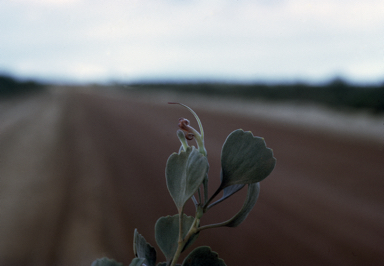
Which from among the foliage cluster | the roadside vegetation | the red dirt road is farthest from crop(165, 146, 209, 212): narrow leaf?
the roadside vegetation

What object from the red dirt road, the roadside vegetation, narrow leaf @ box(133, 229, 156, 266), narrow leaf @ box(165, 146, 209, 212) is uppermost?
the roadside vegetation

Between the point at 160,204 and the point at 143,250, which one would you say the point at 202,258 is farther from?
the point at 160,204

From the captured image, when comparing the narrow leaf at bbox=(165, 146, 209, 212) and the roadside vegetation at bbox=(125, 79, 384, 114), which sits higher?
the roadside vegetation at bbox=(125, 79, 384, 114)

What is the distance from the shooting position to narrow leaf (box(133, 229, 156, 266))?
0.95 ft

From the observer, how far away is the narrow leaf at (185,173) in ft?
0.74

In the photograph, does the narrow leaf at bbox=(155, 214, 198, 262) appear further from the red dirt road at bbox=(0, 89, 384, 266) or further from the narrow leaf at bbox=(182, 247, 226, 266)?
the red dirt road at bbox=(0, 89, 384, 266)

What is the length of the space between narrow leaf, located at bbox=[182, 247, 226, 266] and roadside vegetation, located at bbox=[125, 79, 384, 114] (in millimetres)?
4324

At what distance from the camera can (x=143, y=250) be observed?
0.30 m

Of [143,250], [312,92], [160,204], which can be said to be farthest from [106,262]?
[312,92]

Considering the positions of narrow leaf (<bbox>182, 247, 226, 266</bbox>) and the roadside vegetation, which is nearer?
narrow leaf (<bbox>182, 247, 226, 266</bbox>)

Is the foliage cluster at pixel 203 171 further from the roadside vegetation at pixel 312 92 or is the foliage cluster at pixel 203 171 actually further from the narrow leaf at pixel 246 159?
the roadside vegetation at pixel 312 92

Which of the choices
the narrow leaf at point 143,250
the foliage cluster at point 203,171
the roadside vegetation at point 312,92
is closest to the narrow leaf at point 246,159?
the foliage cluster at point 203,171

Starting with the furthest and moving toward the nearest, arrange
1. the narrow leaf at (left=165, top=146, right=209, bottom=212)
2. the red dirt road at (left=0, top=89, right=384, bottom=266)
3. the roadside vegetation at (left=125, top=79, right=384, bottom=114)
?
the roadside vegetation at (left=125, top=79, right=384, bottom=114) → the red dirt road at (left=0, top=89, right=384, bottom=266) → the narrow leaf at (left=165, top=146, right=209, bottom=212)

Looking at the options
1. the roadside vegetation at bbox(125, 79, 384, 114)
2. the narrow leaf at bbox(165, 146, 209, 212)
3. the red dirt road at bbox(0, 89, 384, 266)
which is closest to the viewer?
the narrow leaf at bbox(165, 146, 209, 212)
